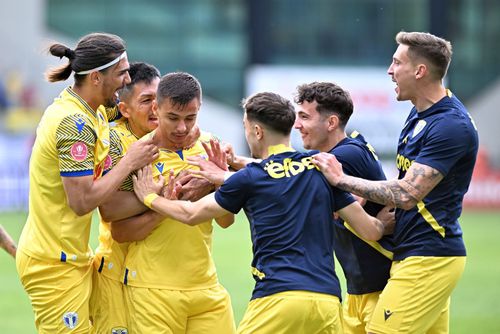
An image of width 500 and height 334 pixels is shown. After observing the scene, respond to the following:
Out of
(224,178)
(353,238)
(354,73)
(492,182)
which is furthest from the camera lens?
(354,73)

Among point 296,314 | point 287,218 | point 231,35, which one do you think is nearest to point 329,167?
point 287,218

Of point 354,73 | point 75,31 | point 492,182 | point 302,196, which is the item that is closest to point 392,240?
point 302,196

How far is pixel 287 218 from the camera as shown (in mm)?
5609

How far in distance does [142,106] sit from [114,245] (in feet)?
3.38

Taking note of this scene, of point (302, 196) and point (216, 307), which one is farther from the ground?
point (302, 196)

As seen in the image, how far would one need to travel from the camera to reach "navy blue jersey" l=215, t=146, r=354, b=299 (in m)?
5.61

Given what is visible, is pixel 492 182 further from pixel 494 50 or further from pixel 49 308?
pixel 49 308

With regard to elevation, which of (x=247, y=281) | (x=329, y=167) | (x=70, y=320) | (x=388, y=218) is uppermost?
(x=329, y=167)

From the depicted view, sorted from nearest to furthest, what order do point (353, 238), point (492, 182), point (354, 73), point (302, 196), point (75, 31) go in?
1. point (302, 196)
2. point (353, 238)
3. point (492, 182)
4. point (354, 73)
5. point (75, 31)

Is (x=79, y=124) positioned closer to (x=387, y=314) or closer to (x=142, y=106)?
(x=142, y=106)

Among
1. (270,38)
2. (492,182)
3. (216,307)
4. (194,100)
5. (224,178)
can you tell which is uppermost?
(194,100)

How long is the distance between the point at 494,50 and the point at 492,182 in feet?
43.0

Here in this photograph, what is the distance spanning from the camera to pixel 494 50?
41.6 metres

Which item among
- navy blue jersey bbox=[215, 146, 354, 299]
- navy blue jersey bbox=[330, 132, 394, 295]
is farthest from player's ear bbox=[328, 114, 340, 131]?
navy blue jersey bbox=[215, 146, 354, 299]
